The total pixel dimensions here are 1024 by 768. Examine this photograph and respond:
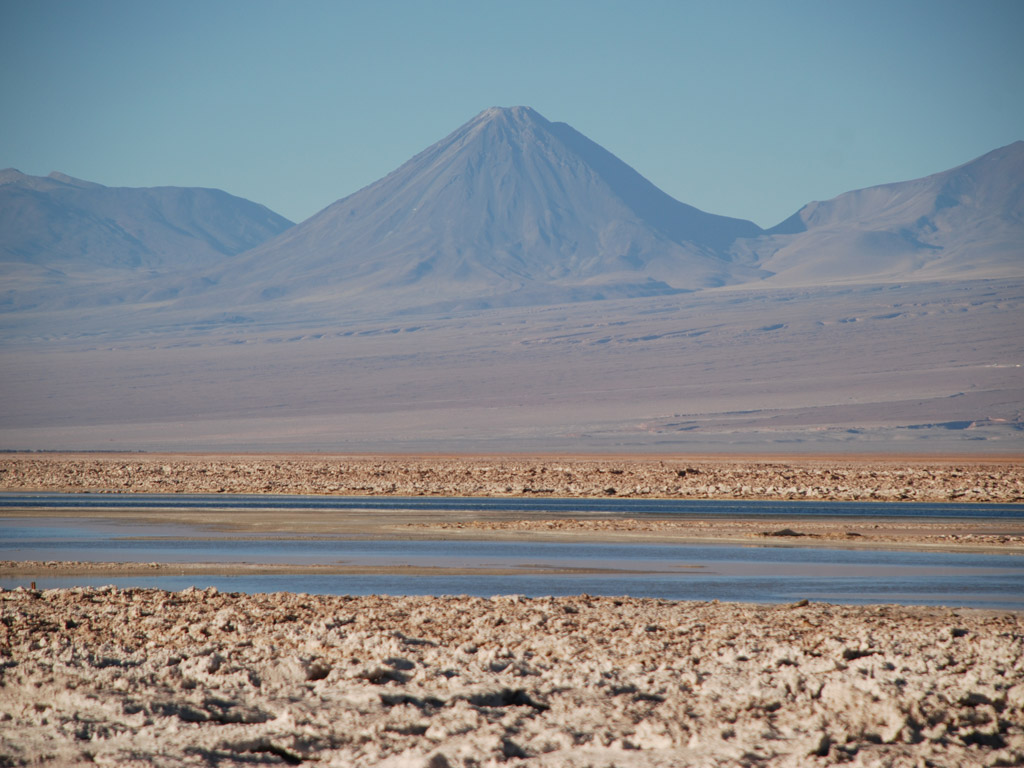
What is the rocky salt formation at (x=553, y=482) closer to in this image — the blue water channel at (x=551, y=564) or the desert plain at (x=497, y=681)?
the blue water channel at (x=551, y=564)

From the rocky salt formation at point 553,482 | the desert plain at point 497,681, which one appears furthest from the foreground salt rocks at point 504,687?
the rocky salt formation at point 553,482

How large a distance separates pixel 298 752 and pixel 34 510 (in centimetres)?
2549

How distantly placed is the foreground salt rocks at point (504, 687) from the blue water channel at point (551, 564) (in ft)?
8.52

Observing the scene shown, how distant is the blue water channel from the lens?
14875 millimetres

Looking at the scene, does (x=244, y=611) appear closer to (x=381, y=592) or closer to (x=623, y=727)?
(x=381, y=592)

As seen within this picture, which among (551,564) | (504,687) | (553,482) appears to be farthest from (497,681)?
(553,482)

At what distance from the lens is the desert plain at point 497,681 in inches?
290

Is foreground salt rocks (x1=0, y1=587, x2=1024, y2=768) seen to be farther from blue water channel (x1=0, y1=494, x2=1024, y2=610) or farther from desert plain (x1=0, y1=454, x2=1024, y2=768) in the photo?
blue water channel (x1=0, y1=494, x2=1024, y2=610)

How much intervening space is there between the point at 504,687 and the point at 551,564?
→ 941 cm

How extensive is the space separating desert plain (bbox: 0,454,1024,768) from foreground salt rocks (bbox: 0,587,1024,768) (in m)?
0.02

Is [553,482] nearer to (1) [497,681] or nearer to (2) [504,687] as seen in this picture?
(1) [497,681]

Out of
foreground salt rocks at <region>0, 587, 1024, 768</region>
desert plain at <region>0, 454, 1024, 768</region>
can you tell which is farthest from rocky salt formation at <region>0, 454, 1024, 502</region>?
foreground salt rocks at <region>0, 587, 1024, 768</region>

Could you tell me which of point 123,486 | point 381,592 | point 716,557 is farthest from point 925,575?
point 123,486

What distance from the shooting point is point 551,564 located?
1806 centimetres
